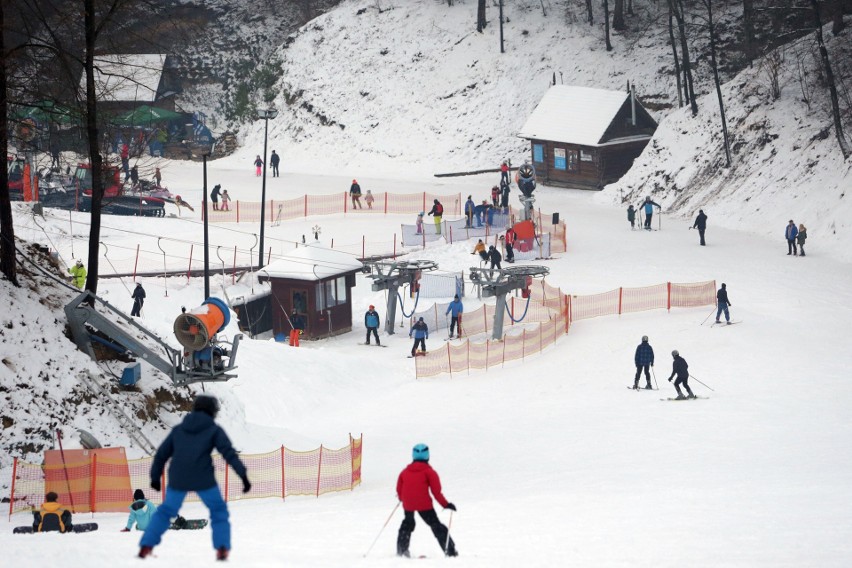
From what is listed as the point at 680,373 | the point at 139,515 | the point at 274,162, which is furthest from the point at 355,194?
the point at 139,515

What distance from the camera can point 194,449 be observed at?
1005 centimetres

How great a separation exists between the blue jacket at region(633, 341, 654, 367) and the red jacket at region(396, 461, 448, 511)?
50.2ft

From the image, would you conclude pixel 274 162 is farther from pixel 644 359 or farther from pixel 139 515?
pixel 139 515

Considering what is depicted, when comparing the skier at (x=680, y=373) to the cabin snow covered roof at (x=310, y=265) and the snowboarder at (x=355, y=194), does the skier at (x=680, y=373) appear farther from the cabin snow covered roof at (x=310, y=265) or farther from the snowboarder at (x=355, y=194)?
the snowboarder at (x=355, y=194)

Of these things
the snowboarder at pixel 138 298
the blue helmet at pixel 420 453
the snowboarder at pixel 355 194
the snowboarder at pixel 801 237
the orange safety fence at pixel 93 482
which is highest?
the snowboarder at pixel 355 194

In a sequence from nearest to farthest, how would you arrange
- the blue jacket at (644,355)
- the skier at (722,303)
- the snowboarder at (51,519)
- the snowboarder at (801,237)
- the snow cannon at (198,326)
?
the snowboarder at (51,519) → the snow cannon at (198,326) → the blue jacket at (644,355) → the skier at (722,303) → the snowboarder at (801,237)

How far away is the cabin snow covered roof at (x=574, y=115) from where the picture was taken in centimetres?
5566

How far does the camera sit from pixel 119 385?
21.7m

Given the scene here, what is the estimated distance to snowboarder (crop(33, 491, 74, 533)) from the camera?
15188 mm

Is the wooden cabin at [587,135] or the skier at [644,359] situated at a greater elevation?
the wooden cabin at [587,135]

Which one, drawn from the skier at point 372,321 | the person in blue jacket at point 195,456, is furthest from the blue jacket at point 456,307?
the person in blue jacket at point 195,456

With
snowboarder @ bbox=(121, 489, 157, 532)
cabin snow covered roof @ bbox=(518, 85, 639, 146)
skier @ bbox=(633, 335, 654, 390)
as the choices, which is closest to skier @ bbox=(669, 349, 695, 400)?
skier @ bbox=(633, 335, 654, 390)

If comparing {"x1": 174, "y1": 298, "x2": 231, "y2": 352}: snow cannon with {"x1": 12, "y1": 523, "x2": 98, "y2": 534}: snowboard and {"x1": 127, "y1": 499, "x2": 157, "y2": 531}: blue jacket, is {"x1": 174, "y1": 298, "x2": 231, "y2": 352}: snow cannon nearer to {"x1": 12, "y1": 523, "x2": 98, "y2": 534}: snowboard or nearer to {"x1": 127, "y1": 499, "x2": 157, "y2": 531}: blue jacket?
{"x1": 12, "y1": 523, "x2": 98, "y2": 534}: snowboard

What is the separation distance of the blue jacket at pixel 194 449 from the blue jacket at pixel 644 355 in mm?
18106
